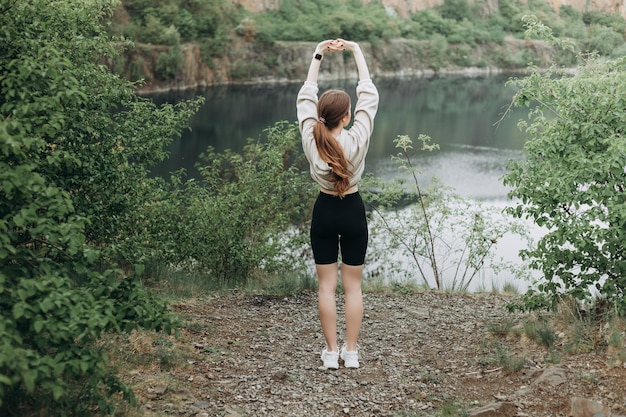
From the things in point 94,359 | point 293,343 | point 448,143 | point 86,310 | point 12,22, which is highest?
point 12,22

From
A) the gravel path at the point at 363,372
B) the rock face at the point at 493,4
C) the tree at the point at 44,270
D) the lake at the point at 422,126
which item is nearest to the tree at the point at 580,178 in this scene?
the gravel path at the point at 363,372

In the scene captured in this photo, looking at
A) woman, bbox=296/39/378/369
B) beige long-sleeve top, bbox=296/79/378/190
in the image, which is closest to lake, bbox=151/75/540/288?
woman, bbox=296/39/378/369

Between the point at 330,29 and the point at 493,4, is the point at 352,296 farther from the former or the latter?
the point at 493,4

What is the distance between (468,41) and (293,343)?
8692 centimetres

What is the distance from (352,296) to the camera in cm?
495

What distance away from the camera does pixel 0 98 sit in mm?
3932

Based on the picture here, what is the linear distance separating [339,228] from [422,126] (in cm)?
3651

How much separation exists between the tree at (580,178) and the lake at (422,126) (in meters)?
8.24

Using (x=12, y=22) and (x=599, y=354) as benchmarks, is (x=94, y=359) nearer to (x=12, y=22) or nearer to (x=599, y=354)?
(x=12, y=22)

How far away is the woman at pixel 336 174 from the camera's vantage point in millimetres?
4539

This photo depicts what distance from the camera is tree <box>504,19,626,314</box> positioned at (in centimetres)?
544

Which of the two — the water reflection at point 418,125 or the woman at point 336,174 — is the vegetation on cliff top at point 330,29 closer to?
the water reflection at point 418,125

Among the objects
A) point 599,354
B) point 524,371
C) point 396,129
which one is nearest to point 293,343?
point 524,371

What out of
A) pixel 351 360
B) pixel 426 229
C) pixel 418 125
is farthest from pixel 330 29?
pixel 351 360
